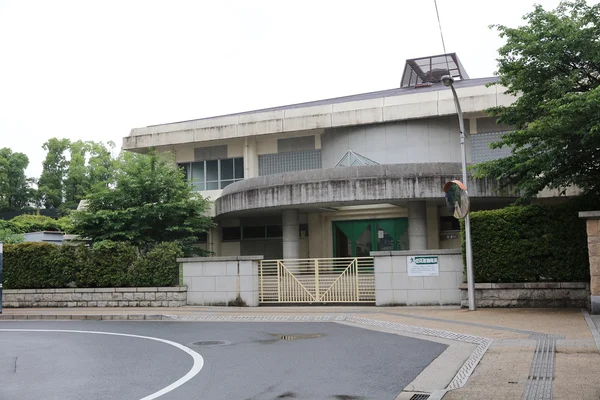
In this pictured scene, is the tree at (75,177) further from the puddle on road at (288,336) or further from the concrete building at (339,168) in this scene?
the puddle on road at (288,336)

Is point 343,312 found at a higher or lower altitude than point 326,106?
lower

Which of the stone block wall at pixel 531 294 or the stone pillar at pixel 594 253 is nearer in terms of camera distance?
the stone pillar at pixel 594 253

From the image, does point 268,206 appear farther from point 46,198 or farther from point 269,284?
point 46,198

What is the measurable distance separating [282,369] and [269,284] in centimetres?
1107

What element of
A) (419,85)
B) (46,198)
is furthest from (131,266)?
(46,198)

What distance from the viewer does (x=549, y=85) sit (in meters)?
16.1

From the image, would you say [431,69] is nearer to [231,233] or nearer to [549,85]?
[231,233]

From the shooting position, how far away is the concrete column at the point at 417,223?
2478 cm

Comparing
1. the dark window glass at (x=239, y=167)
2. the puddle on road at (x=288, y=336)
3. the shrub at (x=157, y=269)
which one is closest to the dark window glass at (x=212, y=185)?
the dark window glass at (x=239, y=167)

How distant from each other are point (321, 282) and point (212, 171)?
15.1 meters

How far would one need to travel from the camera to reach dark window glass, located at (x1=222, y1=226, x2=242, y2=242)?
31883mm

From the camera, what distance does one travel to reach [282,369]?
865 centimetres

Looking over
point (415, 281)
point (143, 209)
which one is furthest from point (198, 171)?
point (415, 281)

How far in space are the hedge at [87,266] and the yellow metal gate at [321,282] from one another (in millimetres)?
3515
